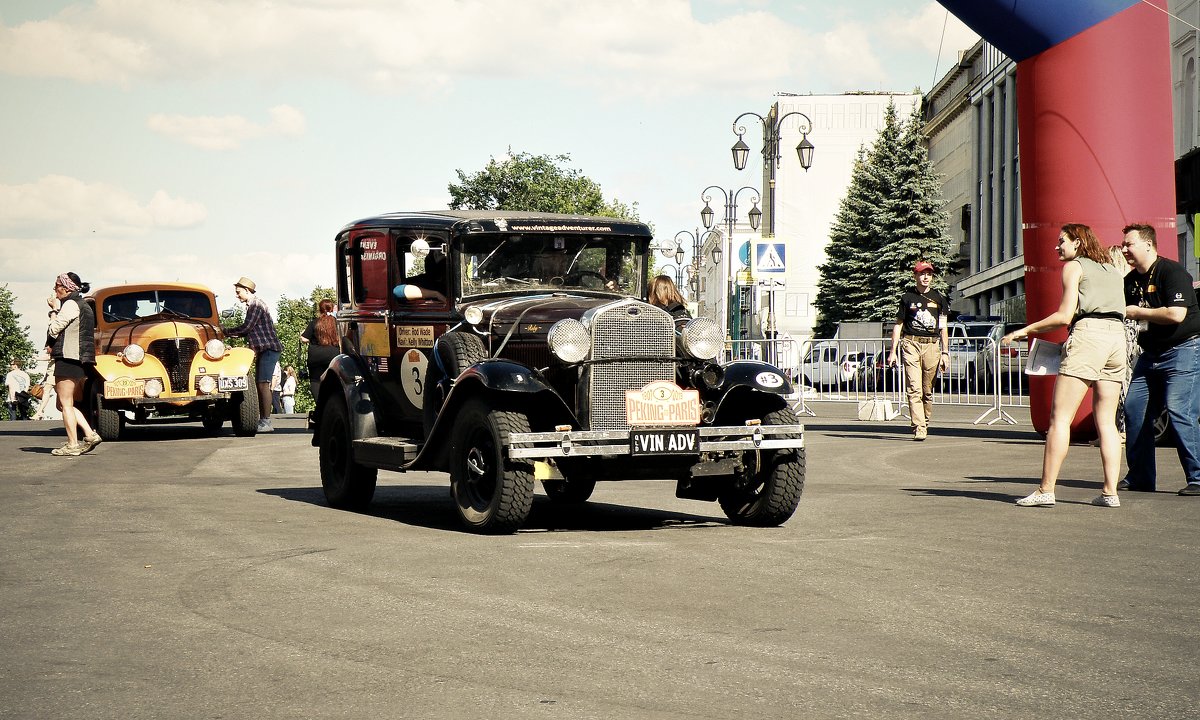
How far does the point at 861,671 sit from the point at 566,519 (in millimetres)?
5033

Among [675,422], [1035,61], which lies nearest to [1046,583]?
[675,422]

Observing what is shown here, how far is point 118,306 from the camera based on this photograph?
20062mm

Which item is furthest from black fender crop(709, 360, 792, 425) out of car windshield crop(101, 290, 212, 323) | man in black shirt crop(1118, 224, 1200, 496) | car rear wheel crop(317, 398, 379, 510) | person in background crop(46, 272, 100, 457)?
car windshield crop(101, 290, 212, 323)

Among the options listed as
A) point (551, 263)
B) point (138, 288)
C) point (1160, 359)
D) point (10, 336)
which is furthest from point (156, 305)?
point (10, 336)

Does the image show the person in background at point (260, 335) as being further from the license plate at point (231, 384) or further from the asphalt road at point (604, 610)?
the asphalt road at point (604, 610)

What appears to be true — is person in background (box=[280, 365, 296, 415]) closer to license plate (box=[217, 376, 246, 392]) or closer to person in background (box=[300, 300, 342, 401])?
person in background (box=[300, 300, 342, 401])

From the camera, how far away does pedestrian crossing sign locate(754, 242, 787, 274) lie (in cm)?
2942

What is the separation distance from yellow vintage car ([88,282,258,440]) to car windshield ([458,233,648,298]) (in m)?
9.79

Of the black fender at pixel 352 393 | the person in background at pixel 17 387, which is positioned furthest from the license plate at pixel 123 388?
the person in background at pixel 17 387

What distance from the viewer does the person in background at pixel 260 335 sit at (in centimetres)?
2028

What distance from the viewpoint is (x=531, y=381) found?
843 cm

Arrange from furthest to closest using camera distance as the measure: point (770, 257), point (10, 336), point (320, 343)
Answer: point (10, 336) < point (770, 257) < point (320, 343)

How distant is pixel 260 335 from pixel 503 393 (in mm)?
12594

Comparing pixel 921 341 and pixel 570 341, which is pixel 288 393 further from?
pixel 570 341
